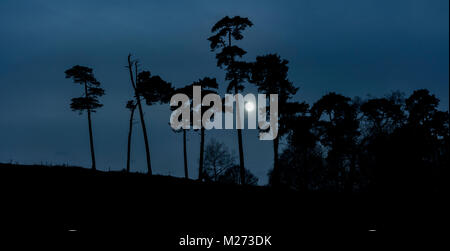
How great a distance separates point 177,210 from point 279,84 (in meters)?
16.2

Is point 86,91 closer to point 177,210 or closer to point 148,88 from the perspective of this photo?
point 148,88

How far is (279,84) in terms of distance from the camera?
1027 inches

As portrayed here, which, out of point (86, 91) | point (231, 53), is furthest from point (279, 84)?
point (86, 91)

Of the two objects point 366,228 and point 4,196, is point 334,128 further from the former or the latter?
point 4,196

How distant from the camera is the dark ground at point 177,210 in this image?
10711 millimetres

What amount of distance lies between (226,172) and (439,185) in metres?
34.7

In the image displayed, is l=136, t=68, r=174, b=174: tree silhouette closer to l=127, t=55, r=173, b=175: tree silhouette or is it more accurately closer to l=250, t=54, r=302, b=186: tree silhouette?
l=127, t=55, r=173, b=175: tree silhouette

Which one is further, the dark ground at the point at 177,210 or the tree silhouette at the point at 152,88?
the tree silhouette at the point at 152,88

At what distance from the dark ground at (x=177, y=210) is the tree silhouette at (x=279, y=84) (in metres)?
8.72

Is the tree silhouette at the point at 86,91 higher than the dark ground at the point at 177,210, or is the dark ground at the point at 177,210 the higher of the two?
the tree silhouette at the point at 86,91

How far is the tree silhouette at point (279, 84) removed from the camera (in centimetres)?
2575

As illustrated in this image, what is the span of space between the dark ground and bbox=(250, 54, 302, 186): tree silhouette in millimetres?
8725

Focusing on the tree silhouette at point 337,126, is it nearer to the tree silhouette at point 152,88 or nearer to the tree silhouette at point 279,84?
the tree silhouette at point 279,84

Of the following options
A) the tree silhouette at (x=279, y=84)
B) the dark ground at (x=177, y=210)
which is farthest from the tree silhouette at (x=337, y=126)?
the dark ground at (x=177, y=210)
